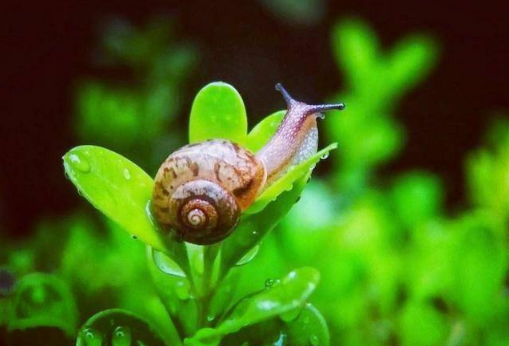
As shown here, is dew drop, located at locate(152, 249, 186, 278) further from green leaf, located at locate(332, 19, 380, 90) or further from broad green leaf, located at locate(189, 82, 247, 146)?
green leaf, located at locate(332, 19, 380, 90)

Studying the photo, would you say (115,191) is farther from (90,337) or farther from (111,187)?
(90,337)

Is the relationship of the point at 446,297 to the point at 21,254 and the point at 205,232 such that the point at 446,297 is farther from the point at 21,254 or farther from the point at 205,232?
the point at 21,254

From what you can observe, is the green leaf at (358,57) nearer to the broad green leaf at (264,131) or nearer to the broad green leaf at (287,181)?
the broad green leaf at (264,131)

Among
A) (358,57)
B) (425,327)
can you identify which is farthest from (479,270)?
(358,57)

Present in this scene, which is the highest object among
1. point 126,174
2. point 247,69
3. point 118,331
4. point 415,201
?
point 126,174

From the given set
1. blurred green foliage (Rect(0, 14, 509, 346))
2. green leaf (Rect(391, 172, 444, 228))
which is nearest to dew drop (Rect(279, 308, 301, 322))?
blurred green foliage (Rect(0, 14, 509, 346))

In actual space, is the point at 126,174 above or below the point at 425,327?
above

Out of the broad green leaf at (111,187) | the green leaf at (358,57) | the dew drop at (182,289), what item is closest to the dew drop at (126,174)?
the broad green leaf at (111,187)
